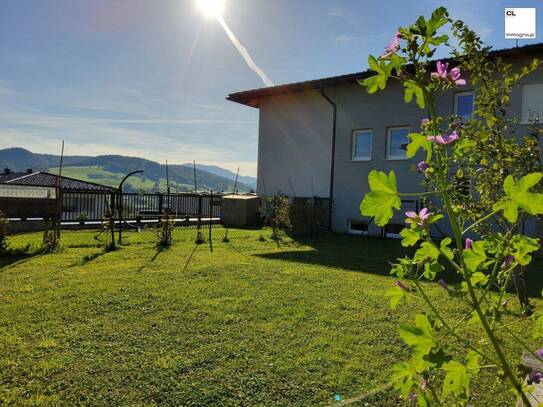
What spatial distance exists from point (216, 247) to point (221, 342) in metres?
5.84

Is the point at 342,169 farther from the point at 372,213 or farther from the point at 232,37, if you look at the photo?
the point at 372,213

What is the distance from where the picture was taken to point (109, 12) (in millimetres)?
9109

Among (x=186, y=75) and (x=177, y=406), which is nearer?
(x=177, y=406)

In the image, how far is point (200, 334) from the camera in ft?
11.7

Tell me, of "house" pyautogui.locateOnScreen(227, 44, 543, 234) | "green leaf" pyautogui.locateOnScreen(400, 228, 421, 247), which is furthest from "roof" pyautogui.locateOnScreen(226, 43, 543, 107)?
"green leaf" pyautogui.locateOnScreen(400, 228, 421, 247)

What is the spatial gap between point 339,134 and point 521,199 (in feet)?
44.4

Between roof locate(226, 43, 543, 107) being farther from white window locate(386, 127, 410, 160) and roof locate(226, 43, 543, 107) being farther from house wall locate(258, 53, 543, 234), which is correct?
white window locate(386, 127, 410, 160)

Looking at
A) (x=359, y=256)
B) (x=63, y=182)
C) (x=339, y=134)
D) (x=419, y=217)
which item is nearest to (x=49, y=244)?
(x=359, y=256)

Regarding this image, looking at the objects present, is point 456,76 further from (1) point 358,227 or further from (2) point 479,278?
(1) point 358,227

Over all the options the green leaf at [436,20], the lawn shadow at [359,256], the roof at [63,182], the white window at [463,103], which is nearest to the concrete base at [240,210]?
the lawn shadow at [359,256]

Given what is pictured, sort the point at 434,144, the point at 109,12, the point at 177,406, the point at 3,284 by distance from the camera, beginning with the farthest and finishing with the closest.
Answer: the point at 109,12 → the point at 3,284 → the point at 177,406 → the point at 434,144

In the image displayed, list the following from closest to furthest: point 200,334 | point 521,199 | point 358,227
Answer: point 521,199, point 200,334, point 358,227

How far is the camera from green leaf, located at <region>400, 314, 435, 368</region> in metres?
1.09

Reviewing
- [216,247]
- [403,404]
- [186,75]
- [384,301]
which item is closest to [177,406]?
[403,404]
